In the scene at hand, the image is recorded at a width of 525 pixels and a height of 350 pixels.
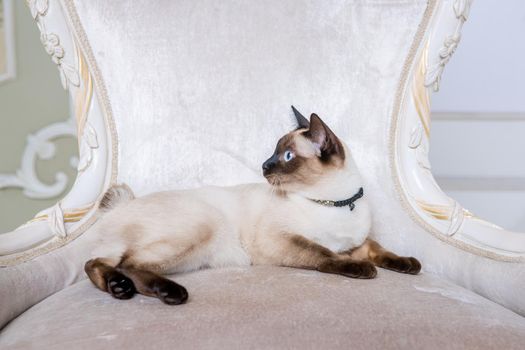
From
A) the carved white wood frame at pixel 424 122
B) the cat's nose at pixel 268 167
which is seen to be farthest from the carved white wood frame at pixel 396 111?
the cat's nose at pixel 268 167

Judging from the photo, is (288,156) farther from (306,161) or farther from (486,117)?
(486,117)

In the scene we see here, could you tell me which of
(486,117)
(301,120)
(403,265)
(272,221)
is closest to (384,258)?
(403,265)

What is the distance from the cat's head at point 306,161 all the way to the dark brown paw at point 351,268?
217mm

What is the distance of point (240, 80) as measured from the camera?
1.43 meters

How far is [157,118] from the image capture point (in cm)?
141

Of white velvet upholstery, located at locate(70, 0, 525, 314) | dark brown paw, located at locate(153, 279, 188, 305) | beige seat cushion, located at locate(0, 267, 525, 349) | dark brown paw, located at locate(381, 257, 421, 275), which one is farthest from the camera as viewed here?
white velvet upholstery, located at locate(70, 0, 525, 314)

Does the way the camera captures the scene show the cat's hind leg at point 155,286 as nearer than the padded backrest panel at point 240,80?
Yes

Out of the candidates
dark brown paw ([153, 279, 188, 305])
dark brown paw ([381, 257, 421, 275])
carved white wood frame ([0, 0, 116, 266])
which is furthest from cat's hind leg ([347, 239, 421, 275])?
carved white wood frame ([0, 0, 116, 266])

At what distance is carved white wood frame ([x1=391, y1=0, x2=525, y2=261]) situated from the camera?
1277mm

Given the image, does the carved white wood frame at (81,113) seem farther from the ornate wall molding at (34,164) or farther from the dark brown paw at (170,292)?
the ornate wall molding at (34,164)

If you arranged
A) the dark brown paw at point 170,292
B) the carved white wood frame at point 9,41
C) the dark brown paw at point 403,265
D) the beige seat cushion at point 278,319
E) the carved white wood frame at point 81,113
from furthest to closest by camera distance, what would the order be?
the carved white wood frame at point 9,41, the carved white wood frame at point 81,113, the dark brown paw at point 403,265, the dark brown paw at point 170,292, the beige seat cushion at point 278,319

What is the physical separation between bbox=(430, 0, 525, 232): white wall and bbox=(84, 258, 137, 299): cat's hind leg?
1612 mm

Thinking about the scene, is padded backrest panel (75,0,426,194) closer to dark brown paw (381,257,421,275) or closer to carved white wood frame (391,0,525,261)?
carved white wood frame (391,0,525,261)

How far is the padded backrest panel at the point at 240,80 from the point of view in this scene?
4.60 ft
